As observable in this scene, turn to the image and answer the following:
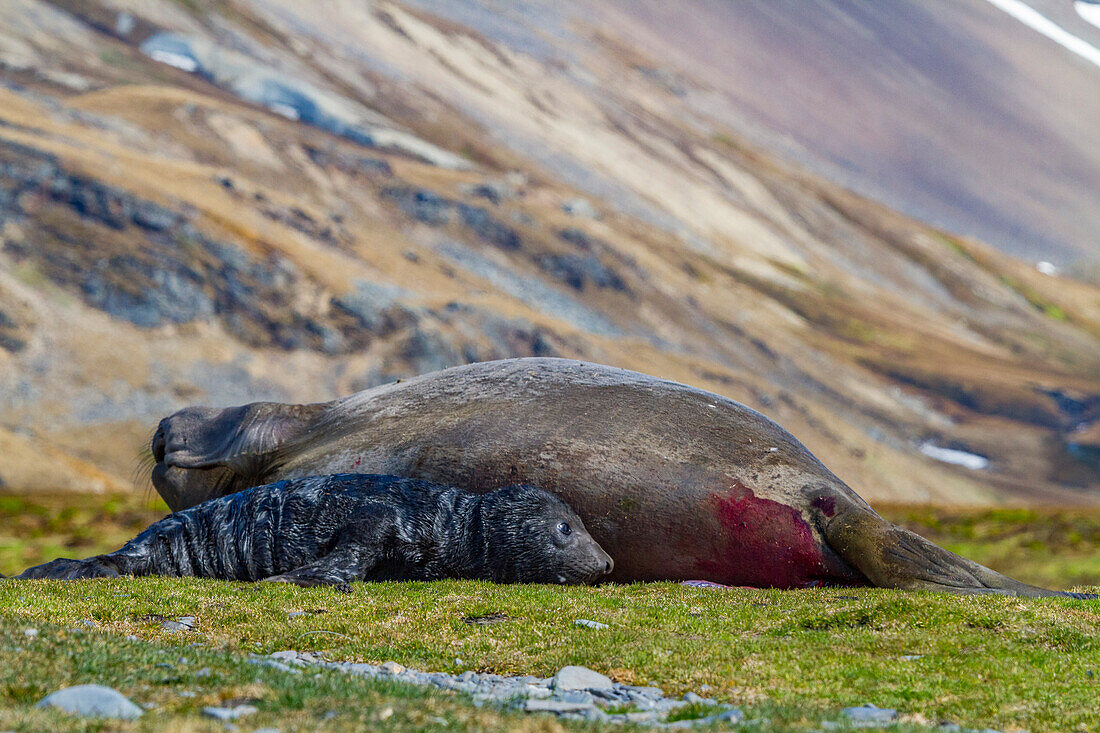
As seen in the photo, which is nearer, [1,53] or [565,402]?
[565,402]

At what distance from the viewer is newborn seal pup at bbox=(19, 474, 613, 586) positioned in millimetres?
13898

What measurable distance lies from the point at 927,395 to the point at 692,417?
145 metres

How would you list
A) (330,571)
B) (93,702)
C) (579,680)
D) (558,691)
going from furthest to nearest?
(330,571) < (579,680) < (558,691) < (93,702)

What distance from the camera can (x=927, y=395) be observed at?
15075 cm

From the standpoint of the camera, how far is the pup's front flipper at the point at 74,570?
13992 millimetres

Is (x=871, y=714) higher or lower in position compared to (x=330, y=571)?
higher

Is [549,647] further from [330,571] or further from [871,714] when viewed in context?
[330,571]

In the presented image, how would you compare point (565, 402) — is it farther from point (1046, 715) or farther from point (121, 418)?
point (121, 418)

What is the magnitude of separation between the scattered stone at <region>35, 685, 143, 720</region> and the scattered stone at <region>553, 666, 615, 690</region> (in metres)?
3.17

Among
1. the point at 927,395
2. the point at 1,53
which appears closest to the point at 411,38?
the point at 1,53

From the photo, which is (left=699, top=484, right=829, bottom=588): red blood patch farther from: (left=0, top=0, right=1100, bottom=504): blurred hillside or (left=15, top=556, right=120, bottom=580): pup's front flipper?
(left=0, top=0, right=1100, bottom=504): blurred hillside

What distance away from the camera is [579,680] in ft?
26.6

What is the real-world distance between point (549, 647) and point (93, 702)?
14.4 ft

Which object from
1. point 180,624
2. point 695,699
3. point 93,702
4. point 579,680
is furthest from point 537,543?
point 93,702
